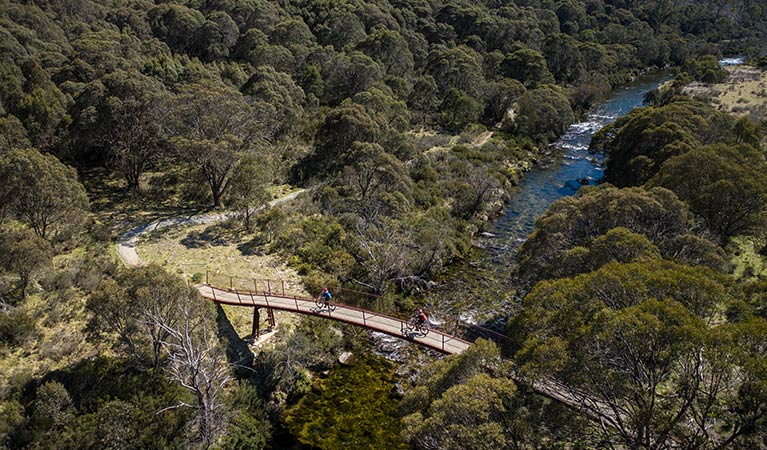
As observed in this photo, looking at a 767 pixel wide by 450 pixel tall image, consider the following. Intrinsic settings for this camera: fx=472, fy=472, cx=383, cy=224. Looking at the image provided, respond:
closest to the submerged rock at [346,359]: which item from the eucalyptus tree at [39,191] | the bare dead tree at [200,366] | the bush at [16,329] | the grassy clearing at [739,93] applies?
the bare dead tree at [200,366]

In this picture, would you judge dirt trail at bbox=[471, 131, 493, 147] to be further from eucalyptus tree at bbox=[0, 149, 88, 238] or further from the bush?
the bush

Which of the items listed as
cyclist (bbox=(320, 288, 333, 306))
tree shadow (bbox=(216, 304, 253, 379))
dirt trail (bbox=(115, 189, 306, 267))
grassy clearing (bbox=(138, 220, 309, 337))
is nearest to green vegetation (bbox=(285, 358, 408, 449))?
tree shadow (bbox=(216, 304, 253, 379))

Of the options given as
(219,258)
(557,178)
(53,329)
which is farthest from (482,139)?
(53,329)

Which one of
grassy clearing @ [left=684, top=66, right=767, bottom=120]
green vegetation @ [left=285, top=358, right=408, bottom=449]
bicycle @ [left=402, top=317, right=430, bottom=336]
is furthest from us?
grassy clearing @ [left=684, top=66, right=767, bottom=120]

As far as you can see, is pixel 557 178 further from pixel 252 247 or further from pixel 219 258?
pixel 219 258

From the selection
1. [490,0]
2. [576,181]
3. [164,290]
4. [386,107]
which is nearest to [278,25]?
[386,107]

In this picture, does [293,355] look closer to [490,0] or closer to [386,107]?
[386,107]

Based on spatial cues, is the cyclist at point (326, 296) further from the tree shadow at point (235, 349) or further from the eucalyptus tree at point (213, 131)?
the eucalyptus tree at point (213, 131)
